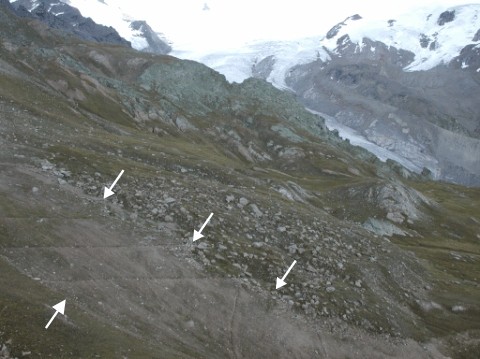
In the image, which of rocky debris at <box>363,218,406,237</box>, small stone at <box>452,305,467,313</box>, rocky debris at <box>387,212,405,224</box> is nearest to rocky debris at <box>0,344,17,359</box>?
small stone at <box>452,305,467,313</box>

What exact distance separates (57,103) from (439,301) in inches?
2595

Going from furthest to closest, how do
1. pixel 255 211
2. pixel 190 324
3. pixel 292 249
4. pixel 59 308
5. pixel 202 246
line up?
pixel 255 211 < pixel 292 249 < pixel 202 246 < pixel 190 324 < pixel 59 308

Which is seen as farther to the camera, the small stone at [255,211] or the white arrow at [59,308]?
the small stone at [255,211]

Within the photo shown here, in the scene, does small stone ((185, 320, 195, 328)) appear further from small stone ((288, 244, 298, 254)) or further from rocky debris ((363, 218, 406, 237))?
rocky debris ((363, 218, 406, 237))

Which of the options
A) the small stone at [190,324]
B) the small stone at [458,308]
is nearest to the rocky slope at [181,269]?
Answer: the small stone at [190,324]

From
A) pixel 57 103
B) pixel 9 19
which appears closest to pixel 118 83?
pixel 9 19

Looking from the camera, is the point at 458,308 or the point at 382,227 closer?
the point at 458,308

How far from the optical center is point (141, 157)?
6303 centimetres

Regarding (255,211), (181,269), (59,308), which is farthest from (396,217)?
(59,308)

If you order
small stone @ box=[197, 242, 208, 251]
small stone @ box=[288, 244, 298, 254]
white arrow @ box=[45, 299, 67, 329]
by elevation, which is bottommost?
small stone @ box=[288, 244, 298, 254]

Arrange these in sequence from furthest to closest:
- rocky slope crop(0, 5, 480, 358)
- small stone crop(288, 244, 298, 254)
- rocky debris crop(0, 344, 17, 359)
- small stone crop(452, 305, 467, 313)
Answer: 1. small stone crop(452, 305, 467, 313)
2. small stone crop(288, 244, 298, 254)
3. rocky slope crop(0, 5, 480, 358)
4. rocky debris crop(0, 344, 17, 359)

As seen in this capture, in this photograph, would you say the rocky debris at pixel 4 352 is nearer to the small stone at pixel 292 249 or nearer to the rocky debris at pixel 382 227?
the small stone at pixel 292 249

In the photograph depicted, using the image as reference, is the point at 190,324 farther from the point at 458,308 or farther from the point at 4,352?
the point at 458,308

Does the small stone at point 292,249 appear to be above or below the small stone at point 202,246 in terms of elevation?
below
